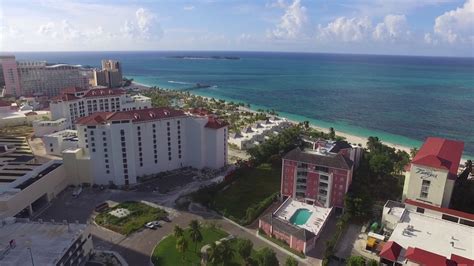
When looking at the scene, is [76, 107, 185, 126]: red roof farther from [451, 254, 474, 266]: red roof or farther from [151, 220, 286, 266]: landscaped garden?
[451, 254, 474, 266]: red roof

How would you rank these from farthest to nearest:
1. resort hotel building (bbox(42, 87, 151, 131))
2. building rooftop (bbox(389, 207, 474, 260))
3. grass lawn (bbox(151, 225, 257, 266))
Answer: resort hotel building (bbox(42, 87, 151, 131))
grass lawn (bbox(151, 225, 257, 266))
building rooftop (bbox(389, 207, 474, 260))

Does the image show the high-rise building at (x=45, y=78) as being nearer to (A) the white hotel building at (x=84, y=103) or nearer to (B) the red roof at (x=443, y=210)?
(A) the white hotel building at (x=84, y=103)

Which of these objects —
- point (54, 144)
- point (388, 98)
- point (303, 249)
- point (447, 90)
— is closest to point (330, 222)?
point (303, 249)

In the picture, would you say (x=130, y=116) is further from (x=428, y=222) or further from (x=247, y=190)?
(x=428, y=222)

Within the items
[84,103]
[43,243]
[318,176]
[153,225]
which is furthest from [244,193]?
[84,103]

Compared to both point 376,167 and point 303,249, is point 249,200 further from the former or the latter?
point 376,167

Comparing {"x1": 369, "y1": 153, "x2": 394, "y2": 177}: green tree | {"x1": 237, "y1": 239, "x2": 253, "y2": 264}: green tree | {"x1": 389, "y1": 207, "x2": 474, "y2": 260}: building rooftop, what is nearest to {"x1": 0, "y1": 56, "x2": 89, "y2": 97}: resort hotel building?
{"x1": 369, "y1": 153, "x2": 394, "y2": 177}: green tree
